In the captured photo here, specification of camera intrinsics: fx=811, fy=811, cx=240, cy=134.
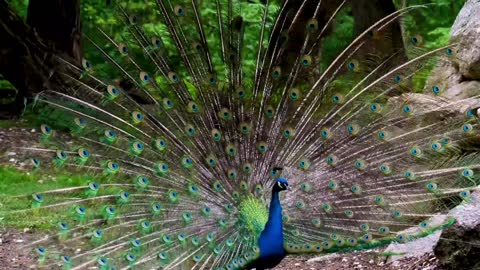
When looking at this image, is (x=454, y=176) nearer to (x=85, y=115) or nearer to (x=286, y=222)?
(x=286, y=222)

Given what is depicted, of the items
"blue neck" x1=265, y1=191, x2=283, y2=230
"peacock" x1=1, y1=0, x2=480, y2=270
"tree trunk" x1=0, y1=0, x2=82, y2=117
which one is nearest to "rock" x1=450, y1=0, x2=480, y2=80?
"peacock" x1=1, y1=0, x2=480, y2=270

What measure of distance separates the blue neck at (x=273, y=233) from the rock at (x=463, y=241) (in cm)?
101

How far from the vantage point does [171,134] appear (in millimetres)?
5633

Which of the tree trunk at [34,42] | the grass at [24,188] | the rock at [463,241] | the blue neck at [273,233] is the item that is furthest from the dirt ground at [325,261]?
the tree trunk at [34,42]

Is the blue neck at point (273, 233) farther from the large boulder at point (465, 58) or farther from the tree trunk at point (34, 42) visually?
the tree trunk at point (34, 42)

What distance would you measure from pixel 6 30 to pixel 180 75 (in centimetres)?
562

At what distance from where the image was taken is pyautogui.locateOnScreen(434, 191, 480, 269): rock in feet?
16.1

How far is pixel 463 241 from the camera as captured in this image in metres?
4.96

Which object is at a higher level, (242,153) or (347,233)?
(242,153)

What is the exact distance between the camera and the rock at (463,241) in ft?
16.1

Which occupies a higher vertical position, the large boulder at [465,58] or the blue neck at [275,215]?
the large boulder at [465,58]

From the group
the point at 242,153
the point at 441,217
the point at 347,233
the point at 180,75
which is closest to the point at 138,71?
the point at 180,75

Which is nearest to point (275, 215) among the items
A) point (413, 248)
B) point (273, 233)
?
point (273, 233)

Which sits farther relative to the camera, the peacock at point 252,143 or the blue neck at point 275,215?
the peacock at point 252,143
